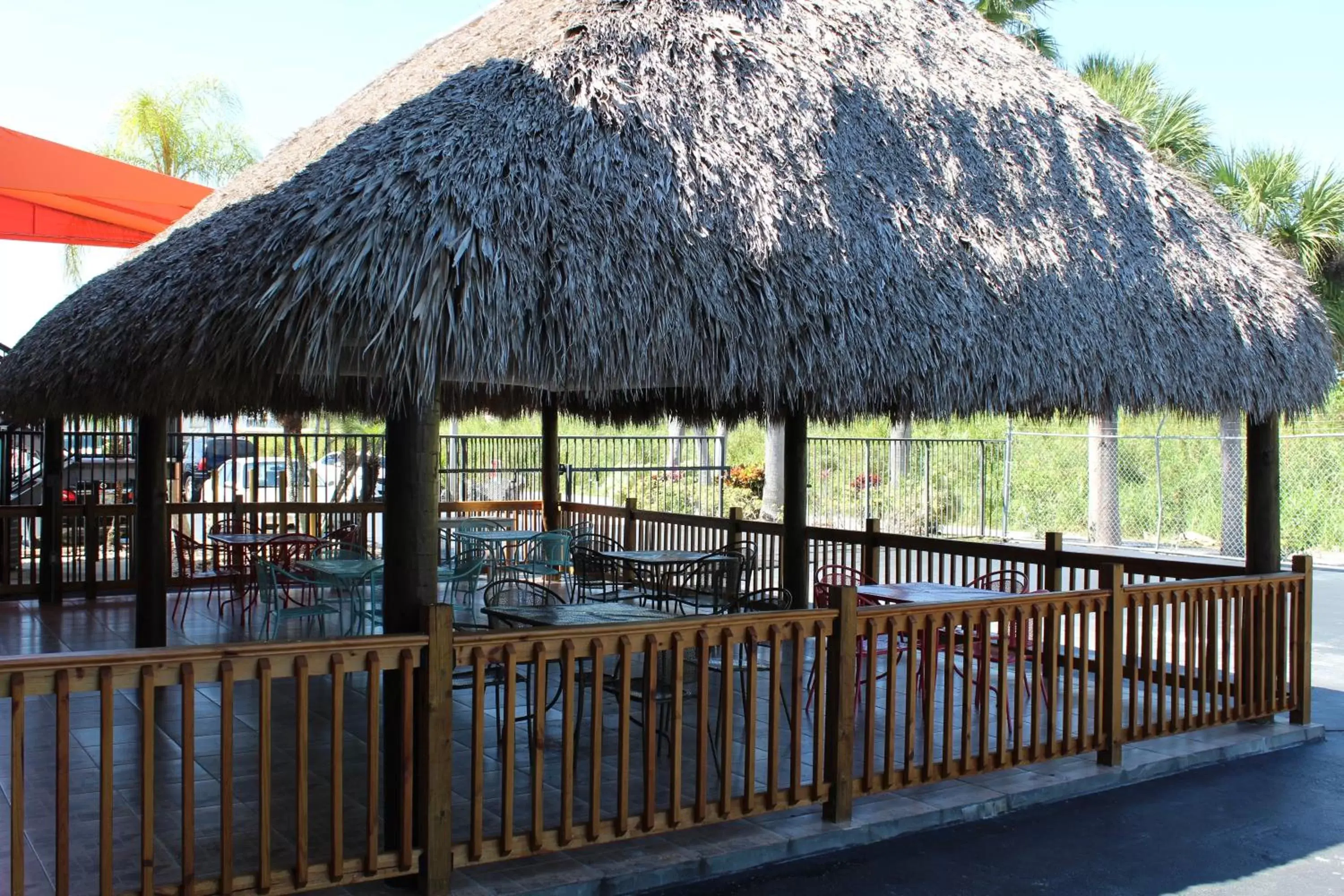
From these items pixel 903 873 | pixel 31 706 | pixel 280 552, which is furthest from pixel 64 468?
pixel 903 873

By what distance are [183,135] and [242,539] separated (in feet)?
55.8

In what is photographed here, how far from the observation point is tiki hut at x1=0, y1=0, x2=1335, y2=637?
443 centimetres

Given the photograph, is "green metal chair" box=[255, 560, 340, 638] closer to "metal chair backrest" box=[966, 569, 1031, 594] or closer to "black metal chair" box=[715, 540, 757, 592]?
"black metal chair" box=[715, 540, 757, 592]

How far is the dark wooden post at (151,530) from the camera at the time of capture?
321 inches

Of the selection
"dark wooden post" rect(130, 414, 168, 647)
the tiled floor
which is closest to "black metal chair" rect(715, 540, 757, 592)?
the tiled floor

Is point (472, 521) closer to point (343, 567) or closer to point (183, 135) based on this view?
point (343, 567)

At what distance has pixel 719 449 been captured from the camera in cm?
2112

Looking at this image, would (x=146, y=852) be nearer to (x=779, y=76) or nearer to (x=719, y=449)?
(x=779, y=76)

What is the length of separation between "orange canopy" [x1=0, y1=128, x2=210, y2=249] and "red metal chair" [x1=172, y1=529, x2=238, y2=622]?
2955mm

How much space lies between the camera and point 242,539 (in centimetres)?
1084

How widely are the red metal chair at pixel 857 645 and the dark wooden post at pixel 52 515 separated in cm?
742

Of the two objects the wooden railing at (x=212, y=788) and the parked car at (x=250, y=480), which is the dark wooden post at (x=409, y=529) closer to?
the wooden railing at (x=212, y=788)

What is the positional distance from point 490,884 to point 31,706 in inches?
166

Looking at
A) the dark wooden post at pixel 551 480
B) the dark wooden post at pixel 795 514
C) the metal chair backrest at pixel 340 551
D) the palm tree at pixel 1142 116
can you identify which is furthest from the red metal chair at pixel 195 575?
the palm tree at pixel 1142 116
